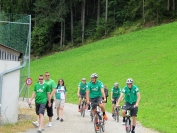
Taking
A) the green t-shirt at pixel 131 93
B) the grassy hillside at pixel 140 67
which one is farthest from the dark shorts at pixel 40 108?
the grassy hillside at pixel 140 67

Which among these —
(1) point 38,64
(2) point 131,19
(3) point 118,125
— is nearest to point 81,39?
(2) point 131,19

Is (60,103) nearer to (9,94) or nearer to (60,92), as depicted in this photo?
(60,92)

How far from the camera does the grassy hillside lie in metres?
21.1

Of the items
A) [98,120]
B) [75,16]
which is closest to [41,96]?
[98,120]

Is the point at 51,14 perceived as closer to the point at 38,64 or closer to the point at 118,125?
the point at 38,64

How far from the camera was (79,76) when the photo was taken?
117ft

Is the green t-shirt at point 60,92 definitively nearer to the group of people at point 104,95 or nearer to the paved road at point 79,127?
the paved road at point 79,127

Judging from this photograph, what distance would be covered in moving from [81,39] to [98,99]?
45983 mm

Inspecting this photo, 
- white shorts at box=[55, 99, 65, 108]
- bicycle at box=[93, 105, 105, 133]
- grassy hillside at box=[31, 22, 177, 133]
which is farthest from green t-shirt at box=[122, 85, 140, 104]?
white shorts at box=[55, 99, 65, 108]

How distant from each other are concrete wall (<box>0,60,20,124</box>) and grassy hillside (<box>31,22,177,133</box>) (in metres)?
5.80

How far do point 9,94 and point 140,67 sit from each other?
21.5 m

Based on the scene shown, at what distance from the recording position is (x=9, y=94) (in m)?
14.4

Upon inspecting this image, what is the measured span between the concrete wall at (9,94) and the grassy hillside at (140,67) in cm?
580

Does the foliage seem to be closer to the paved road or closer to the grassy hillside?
the grassy hillside
